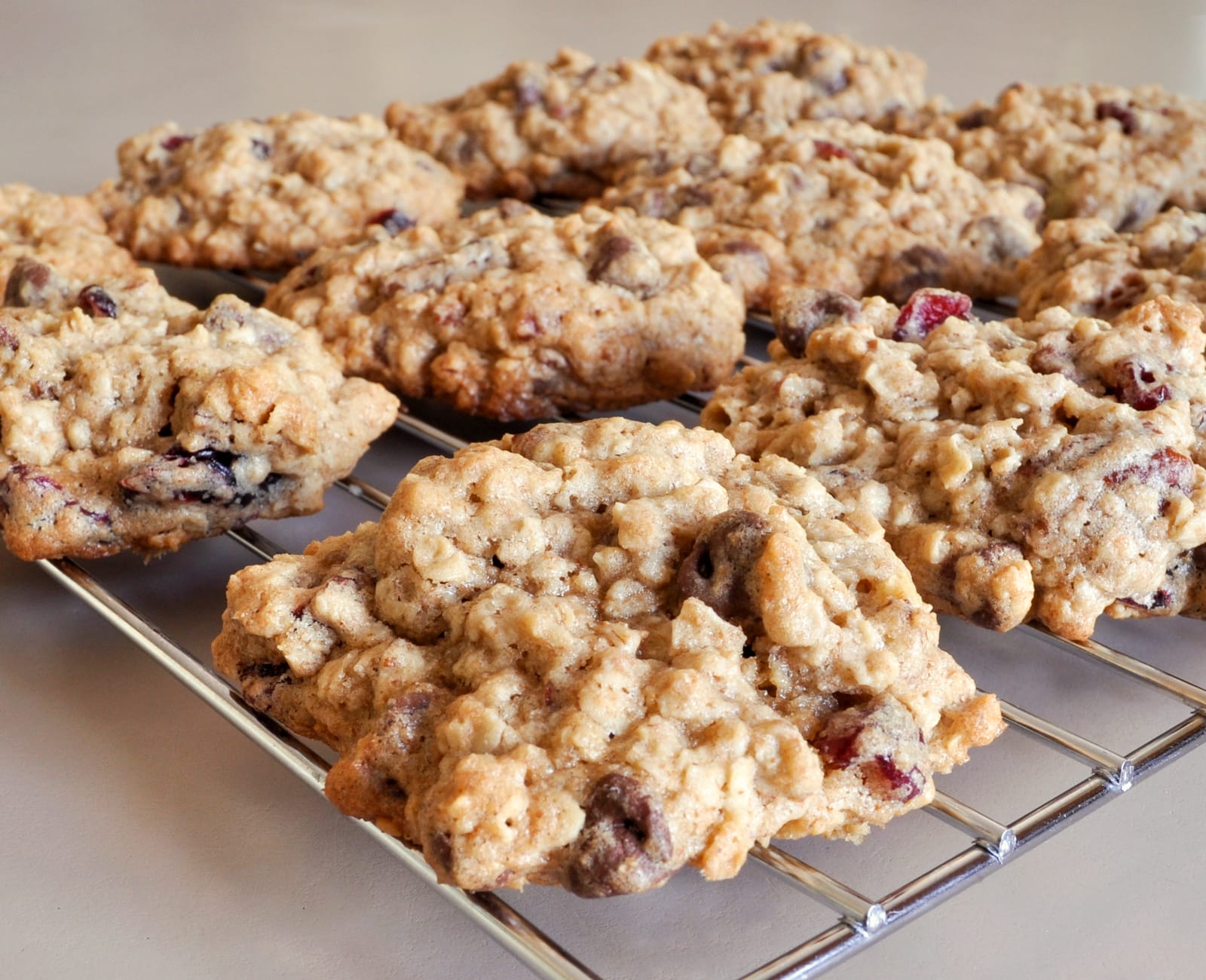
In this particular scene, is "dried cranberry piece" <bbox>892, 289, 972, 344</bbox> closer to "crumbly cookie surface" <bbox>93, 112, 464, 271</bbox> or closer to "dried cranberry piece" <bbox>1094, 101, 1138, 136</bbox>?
"crumbly cookie surface" <bbox>93, 112, 464, 271</bbox>

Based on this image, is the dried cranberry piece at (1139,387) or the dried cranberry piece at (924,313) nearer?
the dried cranberry piece at (1139,387)

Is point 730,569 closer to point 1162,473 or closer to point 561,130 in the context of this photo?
point 1162,473

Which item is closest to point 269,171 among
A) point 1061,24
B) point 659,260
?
point 659,260

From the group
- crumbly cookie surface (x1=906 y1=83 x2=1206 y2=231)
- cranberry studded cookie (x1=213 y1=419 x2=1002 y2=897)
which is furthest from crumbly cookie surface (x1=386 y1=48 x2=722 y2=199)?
cranberry studded cookie (x1=213 y1=419 x2=1002 y2=897)

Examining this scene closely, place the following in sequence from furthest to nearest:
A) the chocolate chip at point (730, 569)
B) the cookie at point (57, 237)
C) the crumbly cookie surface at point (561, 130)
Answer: the crumbly cookie surface at point (561, 130) < the cookie at point (57, 237) < the chocolate chip at point (730, 569)

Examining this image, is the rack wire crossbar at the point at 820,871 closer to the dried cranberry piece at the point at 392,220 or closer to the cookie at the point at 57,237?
the cookie at the point at 57,237

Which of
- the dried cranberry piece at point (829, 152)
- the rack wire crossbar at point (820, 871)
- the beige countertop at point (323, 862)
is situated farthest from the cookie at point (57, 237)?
the dried cranberry piece at point (829, 152)

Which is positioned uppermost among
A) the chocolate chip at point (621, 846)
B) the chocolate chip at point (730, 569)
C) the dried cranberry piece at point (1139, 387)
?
the dried cranberry piece at point (1139, 387)
